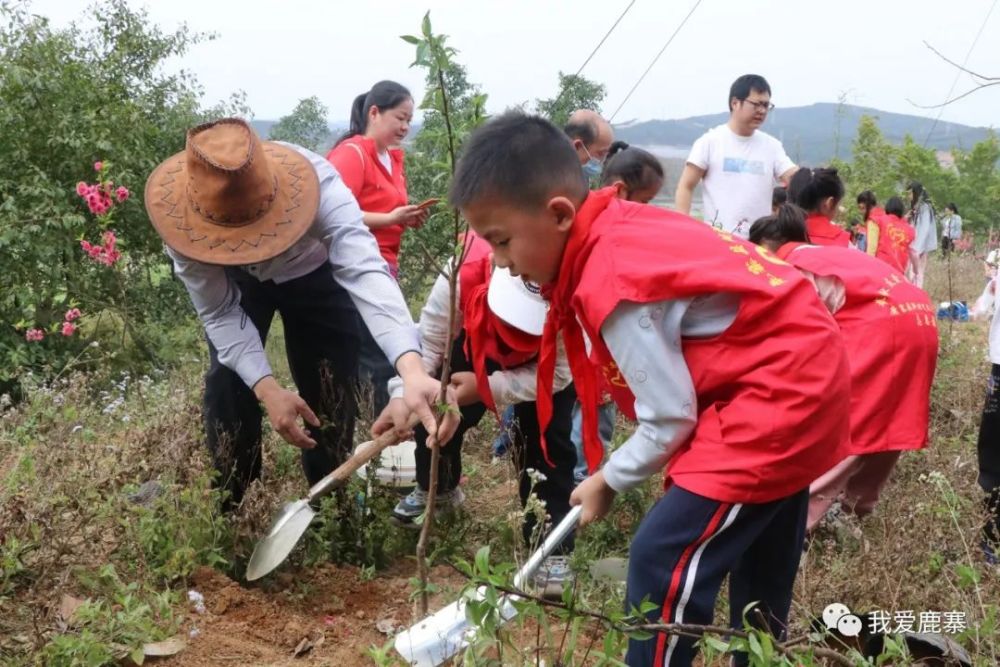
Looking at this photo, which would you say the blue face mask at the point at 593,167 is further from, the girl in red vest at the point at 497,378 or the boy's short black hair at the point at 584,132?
the girl in red vest at the point at 497,378

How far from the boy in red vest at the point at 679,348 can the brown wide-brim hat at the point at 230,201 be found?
3.10 feet

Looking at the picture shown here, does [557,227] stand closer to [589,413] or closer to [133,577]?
[589,413]

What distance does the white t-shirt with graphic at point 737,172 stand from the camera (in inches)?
202

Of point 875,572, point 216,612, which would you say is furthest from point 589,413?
point 216,612

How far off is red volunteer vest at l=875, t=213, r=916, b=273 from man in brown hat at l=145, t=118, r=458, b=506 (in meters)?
5.15

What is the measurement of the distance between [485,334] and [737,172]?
264cm

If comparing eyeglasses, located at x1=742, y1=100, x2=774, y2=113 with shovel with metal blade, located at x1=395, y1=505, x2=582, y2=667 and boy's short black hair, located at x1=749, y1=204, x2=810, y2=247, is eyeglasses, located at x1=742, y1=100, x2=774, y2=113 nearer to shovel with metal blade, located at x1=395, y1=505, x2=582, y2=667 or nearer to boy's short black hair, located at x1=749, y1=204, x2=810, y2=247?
boy's short black hair, located at x1=749, y1=204, x2=810, y2=247

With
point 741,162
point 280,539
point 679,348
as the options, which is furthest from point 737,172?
point 679,348

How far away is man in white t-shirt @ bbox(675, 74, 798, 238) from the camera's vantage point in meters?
5.12

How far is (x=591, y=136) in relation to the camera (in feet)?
15.1

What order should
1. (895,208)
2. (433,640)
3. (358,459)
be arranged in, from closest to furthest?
1. (433,640)
2. (358,459)
3. (895,208)

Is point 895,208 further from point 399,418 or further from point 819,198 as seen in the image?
point 399,418

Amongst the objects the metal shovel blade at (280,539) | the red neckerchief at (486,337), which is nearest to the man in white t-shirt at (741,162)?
the red neckerchief at (486,337)

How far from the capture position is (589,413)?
212 cm
